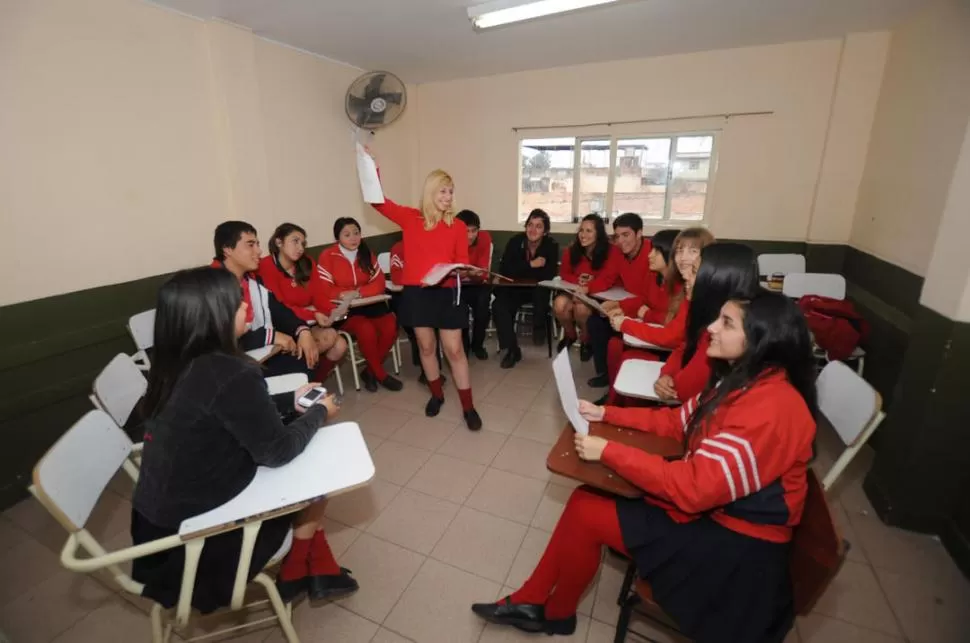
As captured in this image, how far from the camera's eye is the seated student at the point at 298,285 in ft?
10.1

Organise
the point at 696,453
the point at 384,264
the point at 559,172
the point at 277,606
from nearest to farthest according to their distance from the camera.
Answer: the point at 696,453 → the point at 277,606 → the point at 384,264 → the point at 559,172

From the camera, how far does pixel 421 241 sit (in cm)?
278

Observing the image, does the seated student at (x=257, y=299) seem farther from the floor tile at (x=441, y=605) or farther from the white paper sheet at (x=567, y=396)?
the white paper sheet at (x=567, y=396)

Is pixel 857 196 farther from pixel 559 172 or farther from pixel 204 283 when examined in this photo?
pixel 204 283

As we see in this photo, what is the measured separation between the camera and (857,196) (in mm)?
3701

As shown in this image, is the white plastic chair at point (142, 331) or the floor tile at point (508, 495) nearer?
the floor tile at point (508, 495)

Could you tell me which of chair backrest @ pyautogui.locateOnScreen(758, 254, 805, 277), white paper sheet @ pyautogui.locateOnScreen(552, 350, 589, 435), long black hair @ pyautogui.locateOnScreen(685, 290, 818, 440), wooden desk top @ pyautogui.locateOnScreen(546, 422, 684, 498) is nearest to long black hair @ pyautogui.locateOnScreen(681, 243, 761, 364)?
long black hair @ pyautogui.locateOnScreen(685, 290, 818, 440)

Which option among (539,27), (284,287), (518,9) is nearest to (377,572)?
(284,287)

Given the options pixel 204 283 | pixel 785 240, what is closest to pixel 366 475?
pixel 204 283

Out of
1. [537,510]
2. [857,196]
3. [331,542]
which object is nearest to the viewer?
[331,542]

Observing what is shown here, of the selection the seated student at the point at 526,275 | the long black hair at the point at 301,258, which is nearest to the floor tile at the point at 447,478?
the seated student at the point at 526,275

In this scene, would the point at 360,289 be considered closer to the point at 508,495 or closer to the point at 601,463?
the point at 508,495

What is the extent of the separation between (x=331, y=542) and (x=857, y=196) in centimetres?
474

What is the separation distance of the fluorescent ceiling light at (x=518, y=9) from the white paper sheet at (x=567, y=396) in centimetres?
250
